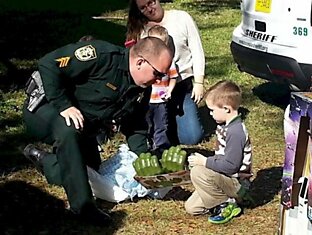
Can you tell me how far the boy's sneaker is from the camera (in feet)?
16.1

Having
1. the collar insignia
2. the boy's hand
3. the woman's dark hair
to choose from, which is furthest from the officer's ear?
the woman's dark hair

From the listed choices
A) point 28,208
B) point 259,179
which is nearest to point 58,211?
point 28,208

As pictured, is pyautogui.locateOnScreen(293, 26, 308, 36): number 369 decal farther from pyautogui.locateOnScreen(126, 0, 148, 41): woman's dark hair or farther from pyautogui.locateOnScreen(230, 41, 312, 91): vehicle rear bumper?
pyautogui.locateOnScreen(126, 0, 148, 41): woman's dark hair

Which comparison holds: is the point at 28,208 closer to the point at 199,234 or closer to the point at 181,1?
the point at 199,234

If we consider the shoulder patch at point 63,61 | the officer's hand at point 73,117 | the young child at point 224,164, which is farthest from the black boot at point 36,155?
the young child at point 224,164

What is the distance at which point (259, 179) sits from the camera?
5707 millimetres

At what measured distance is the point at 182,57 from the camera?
6469mm

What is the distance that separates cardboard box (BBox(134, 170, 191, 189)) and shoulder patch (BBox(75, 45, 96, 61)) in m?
0.86

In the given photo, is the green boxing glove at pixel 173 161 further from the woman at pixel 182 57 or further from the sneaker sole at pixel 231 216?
the woman at pixel 182 57

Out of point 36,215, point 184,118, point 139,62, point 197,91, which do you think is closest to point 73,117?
point 139,62

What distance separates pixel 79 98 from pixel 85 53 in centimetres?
35

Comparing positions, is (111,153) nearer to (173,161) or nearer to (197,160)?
(173,161)

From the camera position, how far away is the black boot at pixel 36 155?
18.5ft

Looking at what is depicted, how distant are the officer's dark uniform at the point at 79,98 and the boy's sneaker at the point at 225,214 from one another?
2.72 feet
